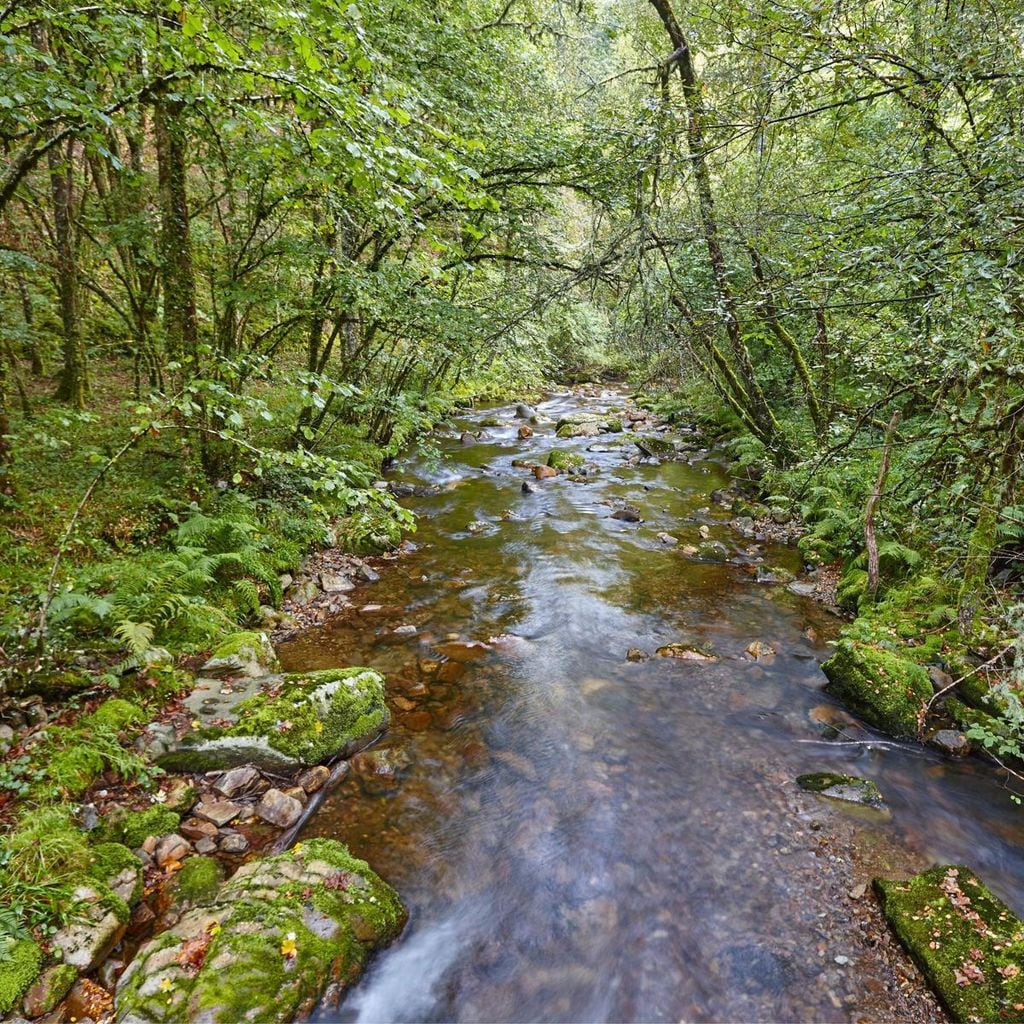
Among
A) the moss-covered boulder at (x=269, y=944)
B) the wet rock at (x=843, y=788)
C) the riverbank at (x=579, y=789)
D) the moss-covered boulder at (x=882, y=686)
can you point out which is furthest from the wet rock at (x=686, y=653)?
the moss-covered boulder at (x=269, y=944)

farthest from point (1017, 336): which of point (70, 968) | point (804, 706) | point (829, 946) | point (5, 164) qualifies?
point (5, 164)

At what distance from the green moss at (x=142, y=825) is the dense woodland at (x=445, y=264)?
16.5 inches

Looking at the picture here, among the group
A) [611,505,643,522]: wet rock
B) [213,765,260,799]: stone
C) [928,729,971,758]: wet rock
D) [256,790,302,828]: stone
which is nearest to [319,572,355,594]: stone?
[213,765,260,799]: stone

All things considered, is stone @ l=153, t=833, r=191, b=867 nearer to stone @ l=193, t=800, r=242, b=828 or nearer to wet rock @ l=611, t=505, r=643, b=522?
stone @ l=193, t=800, r=242, b=828

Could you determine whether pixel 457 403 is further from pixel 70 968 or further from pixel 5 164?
pixel 70 968

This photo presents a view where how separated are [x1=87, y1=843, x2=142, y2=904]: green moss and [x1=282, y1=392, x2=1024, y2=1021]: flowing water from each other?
1232 millimetres

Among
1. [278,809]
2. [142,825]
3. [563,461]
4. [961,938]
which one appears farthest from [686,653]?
[563,461]

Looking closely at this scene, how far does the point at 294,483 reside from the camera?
8422 millimetres

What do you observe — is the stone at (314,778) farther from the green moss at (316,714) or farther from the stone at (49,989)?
the stone at (49,989)

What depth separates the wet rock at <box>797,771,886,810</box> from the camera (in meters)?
4.57

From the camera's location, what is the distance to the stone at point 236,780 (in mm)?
4262

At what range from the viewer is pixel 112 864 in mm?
3395

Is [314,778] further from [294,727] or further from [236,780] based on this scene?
[236,780]

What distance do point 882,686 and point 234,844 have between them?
5.68m
